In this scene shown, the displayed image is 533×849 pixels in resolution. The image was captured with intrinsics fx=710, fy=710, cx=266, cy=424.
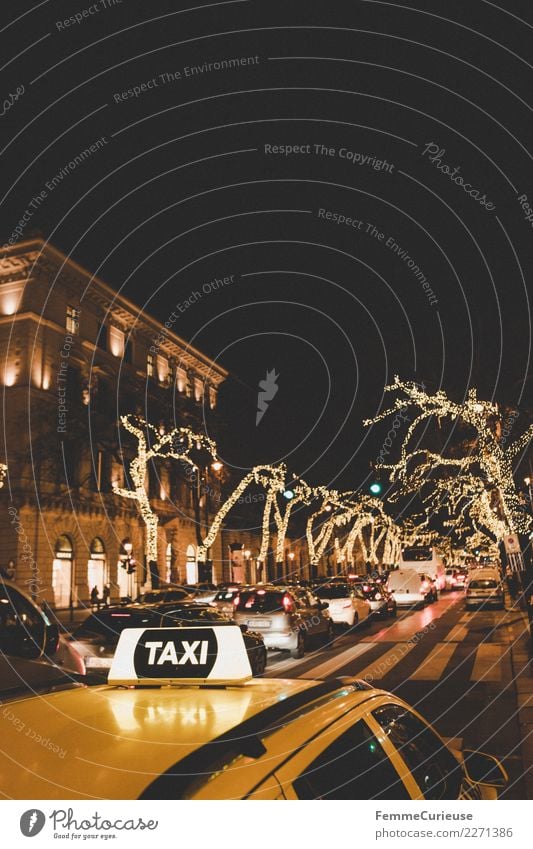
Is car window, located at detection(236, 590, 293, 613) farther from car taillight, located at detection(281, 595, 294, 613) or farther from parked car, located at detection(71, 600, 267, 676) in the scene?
parked car, located at detection(71, 600, 267, 676)

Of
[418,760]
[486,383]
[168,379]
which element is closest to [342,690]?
[418,760]

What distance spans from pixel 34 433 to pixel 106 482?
8.06 metres

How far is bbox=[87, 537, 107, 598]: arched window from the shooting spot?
43.0 metres

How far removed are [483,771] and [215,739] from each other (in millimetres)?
1784

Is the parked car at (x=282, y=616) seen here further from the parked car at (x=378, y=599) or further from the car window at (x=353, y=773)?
the car window at (x=353, y=773)

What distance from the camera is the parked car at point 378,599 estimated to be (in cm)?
3061

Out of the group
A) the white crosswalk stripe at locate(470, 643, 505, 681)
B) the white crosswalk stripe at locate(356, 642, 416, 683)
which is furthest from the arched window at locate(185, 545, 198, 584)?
the white crosswalk stripe at locate(470, 643, 505, 681)

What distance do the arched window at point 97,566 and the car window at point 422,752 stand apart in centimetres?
4088

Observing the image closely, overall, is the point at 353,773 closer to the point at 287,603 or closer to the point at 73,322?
the point at 287,603

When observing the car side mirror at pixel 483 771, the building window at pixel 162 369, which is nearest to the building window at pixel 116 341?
the building window at pixel 162 369
